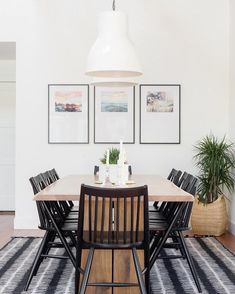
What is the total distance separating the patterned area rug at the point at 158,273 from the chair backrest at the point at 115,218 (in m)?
0.73

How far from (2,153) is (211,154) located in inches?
134

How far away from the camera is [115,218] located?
2686 millimetres

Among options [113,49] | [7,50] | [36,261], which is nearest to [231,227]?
[36,261]

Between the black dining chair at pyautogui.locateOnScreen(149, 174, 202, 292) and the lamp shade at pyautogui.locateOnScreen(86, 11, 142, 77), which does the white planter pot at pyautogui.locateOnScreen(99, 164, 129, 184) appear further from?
the lamp shade at pyautogui.locateOnScreen(86, 11, 142, 77)

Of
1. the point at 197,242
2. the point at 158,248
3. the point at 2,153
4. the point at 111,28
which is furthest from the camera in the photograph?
the point at 2,153

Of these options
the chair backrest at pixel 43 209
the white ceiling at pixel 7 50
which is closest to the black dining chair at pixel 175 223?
the chair backrest at pixel 43 209

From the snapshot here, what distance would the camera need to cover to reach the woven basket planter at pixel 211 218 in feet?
17.6

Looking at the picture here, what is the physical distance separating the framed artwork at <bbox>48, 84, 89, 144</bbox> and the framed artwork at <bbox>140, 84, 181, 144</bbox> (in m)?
0.76

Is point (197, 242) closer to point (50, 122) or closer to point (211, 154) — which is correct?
point (211, 154)

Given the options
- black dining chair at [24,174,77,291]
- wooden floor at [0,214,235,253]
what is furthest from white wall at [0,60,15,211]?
black dining chair at [24,174,77,291]

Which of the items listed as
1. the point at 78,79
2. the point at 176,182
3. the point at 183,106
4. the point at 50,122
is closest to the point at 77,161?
the point at 50,122

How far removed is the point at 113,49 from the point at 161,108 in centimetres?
244

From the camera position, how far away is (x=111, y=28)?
3.49m

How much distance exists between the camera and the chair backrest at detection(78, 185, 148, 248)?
2.61 metres
